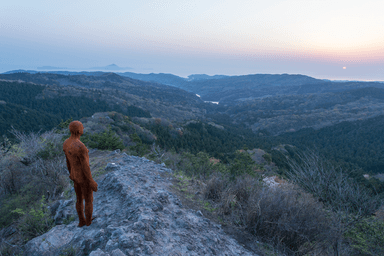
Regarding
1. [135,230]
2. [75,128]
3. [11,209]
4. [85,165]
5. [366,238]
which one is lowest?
[11,209]

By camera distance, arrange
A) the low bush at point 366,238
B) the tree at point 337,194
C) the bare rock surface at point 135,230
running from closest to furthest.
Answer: the bare rock surface at point 135,230
the low bush at point 366,238
the tree at point 337,194

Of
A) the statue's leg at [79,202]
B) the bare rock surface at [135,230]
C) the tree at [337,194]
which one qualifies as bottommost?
the tree at [337,194]

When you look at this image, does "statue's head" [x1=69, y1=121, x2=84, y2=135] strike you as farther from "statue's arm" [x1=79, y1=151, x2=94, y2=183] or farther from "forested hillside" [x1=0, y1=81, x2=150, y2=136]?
"forested hillside" [x1=0, y1=81, x2=150, y2=136]

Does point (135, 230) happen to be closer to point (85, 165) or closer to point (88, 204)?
point (88, 204)

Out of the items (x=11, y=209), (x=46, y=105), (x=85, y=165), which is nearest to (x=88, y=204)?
(x=85, y=165)

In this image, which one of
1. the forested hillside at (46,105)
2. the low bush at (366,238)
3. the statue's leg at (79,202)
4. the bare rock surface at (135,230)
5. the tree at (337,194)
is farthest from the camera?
the forested hillside at (46,105)

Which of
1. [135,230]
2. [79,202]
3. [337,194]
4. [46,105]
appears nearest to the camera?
[135,230]

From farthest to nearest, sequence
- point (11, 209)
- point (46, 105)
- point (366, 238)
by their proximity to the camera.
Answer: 1. point (46, 105)
2. point (11, 209)
3. point (366, 238)

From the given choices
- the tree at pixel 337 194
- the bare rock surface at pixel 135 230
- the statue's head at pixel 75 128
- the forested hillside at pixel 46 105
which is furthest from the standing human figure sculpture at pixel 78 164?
the forested hillside at pixel 46 105

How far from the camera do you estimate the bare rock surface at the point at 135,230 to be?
305cm

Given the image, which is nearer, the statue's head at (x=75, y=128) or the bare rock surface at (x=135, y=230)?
the bare rock surface at (x=135, y=230)

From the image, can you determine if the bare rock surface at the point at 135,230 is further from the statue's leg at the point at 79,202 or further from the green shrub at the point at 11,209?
the green shrub at the point at 11,209

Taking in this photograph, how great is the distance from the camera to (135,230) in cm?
332

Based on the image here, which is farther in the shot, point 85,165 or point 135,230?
point 85,165
